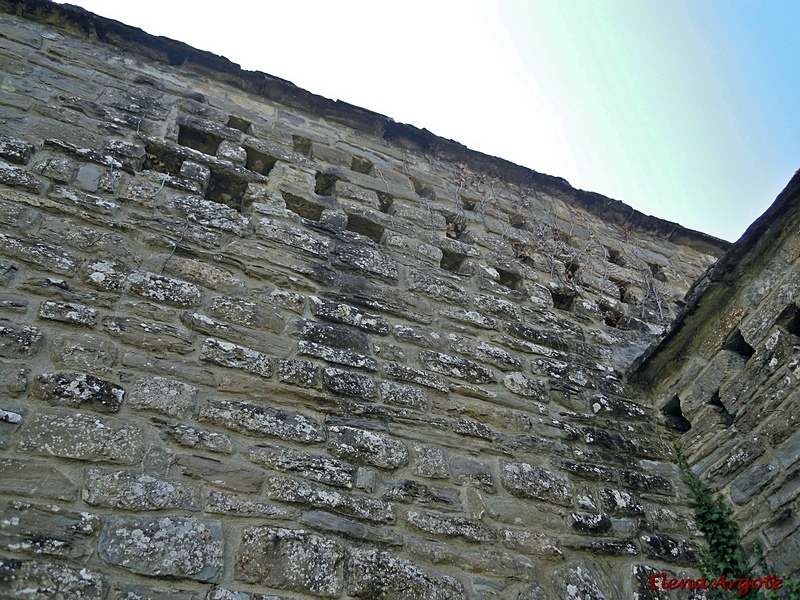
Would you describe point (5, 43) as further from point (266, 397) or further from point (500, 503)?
point (500, 503)

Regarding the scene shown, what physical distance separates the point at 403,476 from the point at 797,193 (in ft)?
8.40

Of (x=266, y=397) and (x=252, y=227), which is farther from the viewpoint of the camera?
(x=252, y=227)

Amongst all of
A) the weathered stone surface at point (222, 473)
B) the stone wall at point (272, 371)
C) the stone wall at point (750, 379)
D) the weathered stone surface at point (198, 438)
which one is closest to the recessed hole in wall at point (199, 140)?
the stone wall at point (272, 371)

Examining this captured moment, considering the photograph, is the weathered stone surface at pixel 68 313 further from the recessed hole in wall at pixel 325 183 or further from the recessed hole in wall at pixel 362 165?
the recessed hole in wall at pixel 362 165

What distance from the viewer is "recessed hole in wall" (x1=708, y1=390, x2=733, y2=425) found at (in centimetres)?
320

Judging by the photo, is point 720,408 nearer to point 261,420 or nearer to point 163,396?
point 261,420

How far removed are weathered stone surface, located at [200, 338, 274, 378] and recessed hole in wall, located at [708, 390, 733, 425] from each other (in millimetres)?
2446

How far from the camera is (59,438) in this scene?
2039 mm

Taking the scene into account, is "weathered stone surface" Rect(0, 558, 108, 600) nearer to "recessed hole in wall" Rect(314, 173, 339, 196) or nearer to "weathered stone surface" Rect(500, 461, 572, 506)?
"weathered stone surface" Rect(500, 461, 572, 506)

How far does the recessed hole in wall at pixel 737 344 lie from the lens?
3.34 metres

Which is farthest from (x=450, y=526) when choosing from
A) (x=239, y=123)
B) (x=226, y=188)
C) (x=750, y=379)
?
(x=239, y=123)

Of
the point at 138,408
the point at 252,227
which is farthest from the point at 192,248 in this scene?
the point at 138,408

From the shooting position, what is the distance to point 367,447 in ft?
8.28

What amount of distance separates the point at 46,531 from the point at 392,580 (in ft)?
3.74
